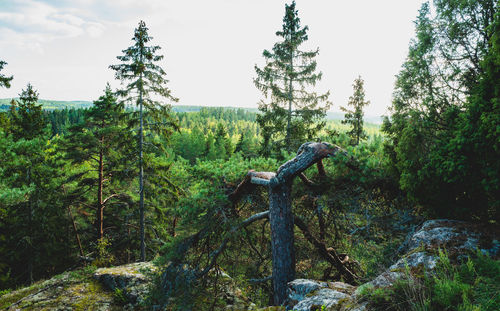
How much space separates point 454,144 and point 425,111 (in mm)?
999

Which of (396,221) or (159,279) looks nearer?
(396,221)

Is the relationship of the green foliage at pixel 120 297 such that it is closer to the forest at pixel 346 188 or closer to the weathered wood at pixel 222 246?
the forest at pixel 346 188

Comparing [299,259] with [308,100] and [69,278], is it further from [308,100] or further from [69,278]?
[308,100]

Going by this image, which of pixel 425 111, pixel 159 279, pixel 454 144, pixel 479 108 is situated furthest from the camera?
pixel 159 279

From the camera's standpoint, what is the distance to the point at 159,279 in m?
4.69

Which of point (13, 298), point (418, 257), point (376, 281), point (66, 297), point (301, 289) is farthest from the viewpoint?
point (13, 298)

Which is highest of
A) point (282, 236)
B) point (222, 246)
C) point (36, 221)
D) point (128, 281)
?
point (282, 236)

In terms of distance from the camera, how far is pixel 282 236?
4617 mm

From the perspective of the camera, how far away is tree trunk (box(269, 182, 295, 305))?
458cm

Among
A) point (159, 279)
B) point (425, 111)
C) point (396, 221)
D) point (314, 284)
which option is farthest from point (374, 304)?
point (159, 279)

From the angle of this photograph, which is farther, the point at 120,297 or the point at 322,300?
the point at 120,297

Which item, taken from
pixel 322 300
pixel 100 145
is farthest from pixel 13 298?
pixel 322 300

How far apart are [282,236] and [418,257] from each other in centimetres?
229

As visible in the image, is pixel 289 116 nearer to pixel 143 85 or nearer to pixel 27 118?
pixel 143 85
